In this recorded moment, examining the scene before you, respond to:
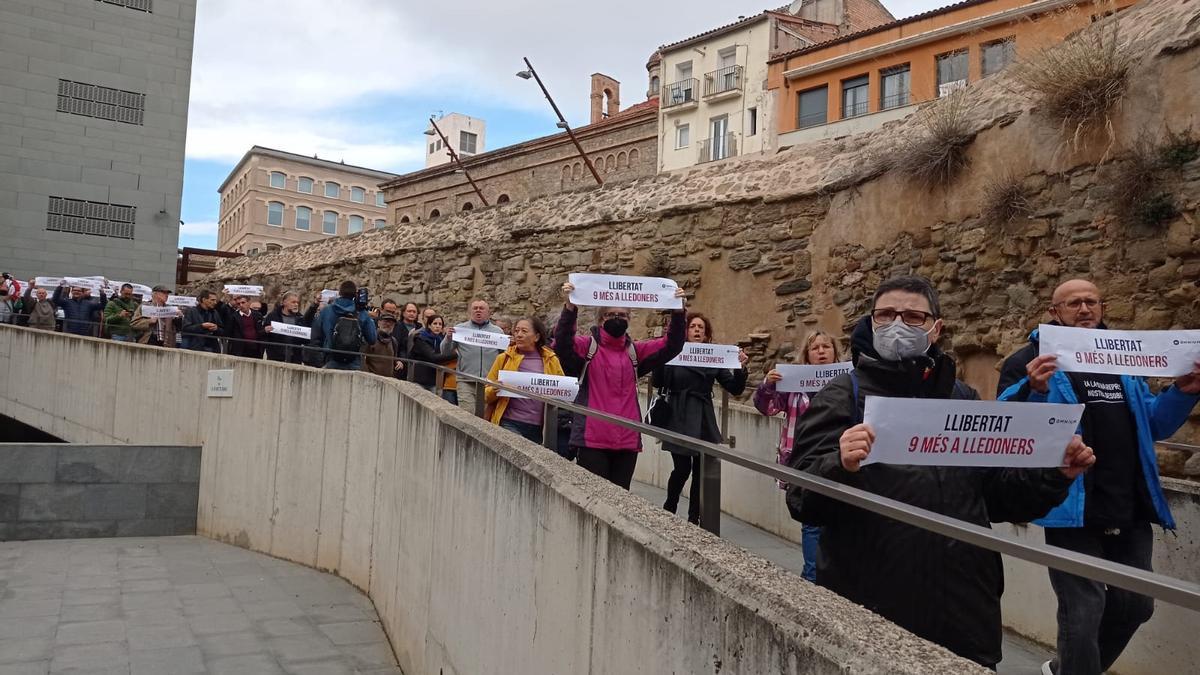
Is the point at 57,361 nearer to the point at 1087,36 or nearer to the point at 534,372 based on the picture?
the point at 534,372

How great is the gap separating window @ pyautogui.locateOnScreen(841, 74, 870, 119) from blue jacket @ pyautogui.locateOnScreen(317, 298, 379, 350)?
79.1 feet

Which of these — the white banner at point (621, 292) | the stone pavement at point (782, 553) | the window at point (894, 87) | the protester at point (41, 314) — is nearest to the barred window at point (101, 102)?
the protester at point (41, 314)

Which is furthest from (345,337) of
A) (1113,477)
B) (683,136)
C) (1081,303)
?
(683,136)

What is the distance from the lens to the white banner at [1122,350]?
3238 mm

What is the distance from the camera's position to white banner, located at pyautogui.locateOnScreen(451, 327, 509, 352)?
841 cm

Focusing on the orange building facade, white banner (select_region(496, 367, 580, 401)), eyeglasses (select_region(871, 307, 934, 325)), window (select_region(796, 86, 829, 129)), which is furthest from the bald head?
window (select_region(796, 86, 829, 129))

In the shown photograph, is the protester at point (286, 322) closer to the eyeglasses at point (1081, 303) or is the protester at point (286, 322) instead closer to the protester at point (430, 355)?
the protester at point (430, 355)

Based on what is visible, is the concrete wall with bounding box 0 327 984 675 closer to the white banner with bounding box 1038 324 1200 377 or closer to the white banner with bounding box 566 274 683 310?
the white banner with bounding box 566 274 683 310

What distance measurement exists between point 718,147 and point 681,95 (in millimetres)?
3063

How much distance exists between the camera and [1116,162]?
299 inches

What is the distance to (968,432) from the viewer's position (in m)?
2.33

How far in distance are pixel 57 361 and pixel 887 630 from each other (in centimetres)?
1623

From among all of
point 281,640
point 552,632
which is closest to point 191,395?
point 281,640

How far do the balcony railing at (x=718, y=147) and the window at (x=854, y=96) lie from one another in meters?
5.55
